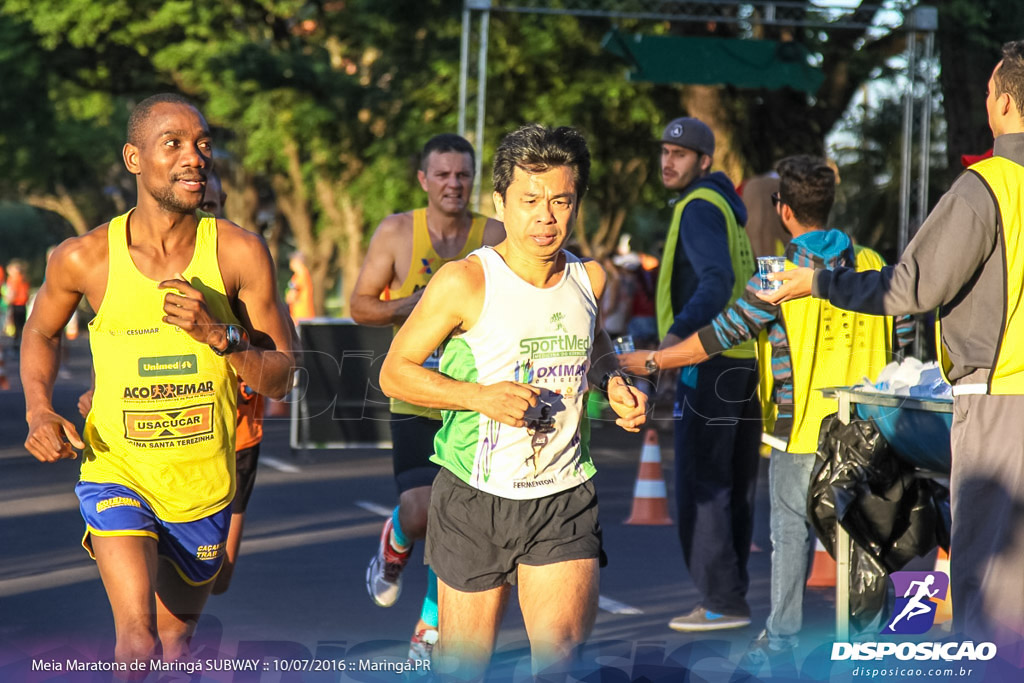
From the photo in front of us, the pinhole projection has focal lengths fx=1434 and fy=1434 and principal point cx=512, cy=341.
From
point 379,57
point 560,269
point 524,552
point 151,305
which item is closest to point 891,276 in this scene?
point 560,269

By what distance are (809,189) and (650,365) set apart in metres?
1.31

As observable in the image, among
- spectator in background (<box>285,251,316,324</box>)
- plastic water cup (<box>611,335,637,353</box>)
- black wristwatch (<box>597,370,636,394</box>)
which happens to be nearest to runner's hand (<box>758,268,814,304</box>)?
plastic water cup (<box>611,335,637,353</box>)

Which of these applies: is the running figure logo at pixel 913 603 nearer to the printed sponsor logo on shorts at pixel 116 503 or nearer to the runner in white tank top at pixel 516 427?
the runner in white tank top at pixel 516 427

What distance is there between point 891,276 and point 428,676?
2.33m

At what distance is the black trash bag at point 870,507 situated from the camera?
18.5 feet

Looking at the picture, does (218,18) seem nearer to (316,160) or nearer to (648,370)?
(316,160)

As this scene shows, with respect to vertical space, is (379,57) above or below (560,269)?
above

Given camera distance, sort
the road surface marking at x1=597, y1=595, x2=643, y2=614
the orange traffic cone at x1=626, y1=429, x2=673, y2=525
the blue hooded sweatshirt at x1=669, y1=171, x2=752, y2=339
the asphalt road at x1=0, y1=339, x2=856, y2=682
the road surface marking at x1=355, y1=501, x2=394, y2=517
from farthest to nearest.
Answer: the road surface marking at x1=355, y1=501, x2=394, y2=517
the orange traffic cone at x1=626, y1=429, x2=673, y2=525
the road surface marking at x1=597, y1=595, x2=643, y2=614
the blue hooded sweatshirt at x1=669, y1=171, x2=752, y2=339
the asphalt road at x1=0, y1=339, x2=856, y2=682

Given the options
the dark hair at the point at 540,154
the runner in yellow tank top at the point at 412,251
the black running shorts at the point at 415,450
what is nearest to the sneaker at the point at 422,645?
the runner in yellow tank top at the point at 412,251

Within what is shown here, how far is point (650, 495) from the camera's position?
1023cm

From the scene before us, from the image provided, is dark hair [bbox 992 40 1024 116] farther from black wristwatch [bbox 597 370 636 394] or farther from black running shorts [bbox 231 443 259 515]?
black running shorts [bbox 231 443 259 515]

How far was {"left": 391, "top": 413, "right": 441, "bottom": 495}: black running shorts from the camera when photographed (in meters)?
6.09

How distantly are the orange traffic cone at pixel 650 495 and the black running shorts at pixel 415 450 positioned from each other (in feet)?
14.0

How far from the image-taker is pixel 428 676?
5438 mm
